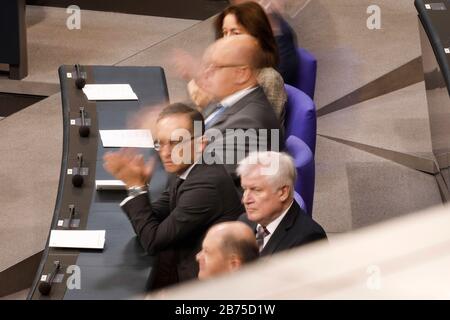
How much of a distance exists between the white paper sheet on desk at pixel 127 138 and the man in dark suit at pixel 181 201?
636 mm

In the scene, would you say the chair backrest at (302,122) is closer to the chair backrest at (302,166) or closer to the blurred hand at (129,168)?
the chair backrest at (302,166)

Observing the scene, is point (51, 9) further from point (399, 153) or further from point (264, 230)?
point (264, 230)

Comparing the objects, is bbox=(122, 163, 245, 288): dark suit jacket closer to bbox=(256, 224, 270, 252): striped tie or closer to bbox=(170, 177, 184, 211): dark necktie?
bbox=(170, 177, 184, 211): dark necktie

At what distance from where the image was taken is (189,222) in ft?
9.11

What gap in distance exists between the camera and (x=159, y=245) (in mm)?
2787

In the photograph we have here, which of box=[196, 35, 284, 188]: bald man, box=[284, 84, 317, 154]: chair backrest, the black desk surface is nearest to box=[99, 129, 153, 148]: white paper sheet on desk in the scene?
the black desk surface

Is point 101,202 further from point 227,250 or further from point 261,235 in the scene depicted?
point 227,250

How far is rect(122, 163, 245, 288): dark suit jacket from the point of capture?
2771 mm

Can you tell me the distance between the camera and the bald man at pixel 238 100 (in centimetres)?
Result: 308

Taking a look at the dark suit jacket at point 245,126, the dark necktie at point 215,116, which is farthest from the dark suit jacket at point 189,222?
the dark necktie at point 215,116

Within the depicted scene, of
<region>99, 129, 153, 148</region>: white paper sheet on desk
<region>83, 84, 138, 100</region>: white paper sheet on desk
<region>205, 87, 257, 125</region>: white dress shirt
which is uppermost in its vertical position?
<region>205, 87, 257, 125</region>: white dress shirt

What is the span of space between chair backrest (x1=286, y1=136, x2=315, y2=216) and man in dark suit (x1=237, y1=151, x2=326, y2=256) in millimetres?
614

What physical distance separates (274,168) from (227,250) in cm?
58

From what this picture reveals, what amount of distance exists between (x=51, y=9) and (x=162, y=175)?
12.4 ft
